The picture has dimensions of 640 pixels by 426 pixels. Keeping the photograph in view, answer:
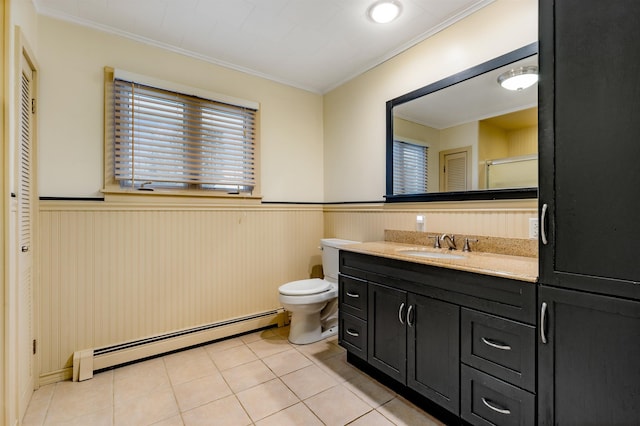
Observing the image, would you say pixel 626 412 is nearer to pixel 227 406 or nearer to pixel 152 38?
pixel 227 406

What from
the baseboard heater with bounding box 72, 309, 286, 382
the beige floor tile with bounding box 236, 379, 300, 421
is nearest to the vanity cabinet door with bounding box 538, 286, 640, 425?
the beige floor tile with bounding box 236, 379, 300, 421

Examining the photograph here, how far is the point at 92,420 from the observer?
1.59m

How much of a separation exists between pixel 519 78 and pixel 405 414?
6.47 feet

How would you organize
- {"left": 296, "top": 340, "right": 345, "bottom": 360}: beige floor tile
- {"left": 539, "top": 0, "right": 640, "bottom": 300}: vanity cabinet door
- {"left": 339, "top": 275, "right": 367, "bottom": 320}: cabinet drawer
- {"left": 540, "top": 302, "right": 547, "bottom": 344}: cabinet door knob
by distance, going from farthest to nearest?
{"left": 296, "top": 340, "right": 345, "bottom": 360}: beige floor tile < {"left": 339, "top": 275, "right": 367, "bottom": 320}: cabinet drawer < {"left": 540, "top": 302, "right": 547, "bottom": 344}: cabinet door knob < {"left": 539, "top": 0, "right": 640, "bottom": 300}: vanity cabinet door

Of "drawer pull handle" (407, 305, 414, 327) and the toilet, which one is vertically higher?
"drawer pull handle" (407, 305, 414, 327)

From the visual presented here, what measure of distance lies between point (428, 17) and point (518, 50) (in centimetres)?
62

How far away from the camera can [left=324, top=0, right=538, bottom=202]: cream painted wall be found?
5.77 ft

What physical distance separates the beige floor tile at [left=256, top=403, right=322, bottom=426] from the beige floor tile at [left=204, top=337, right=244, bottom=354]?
95 centimetres

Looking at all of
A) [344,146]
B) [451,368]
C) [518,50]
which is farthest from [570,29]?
[344,146]

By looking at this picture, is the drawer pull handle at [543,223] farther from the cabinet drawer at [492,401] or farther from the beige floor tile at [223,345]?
the beige floor tile at [223,345]

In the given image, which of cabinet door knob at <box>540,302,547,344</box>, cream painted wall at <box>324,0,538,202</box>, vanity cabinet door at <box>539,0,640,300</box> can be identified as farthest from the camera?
cream painted wall at <box>324,0,538,202</box>

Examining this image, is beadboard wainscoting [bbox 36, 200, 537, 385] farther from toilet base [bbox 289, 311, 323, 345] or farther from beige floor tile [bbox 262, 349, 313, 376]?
beige floor tile [bbox 262, 349, 313, 376]

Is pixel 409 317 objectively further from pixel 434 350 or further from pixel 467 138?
pixel 467 138

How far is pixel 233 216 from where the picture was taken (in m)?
2.63
